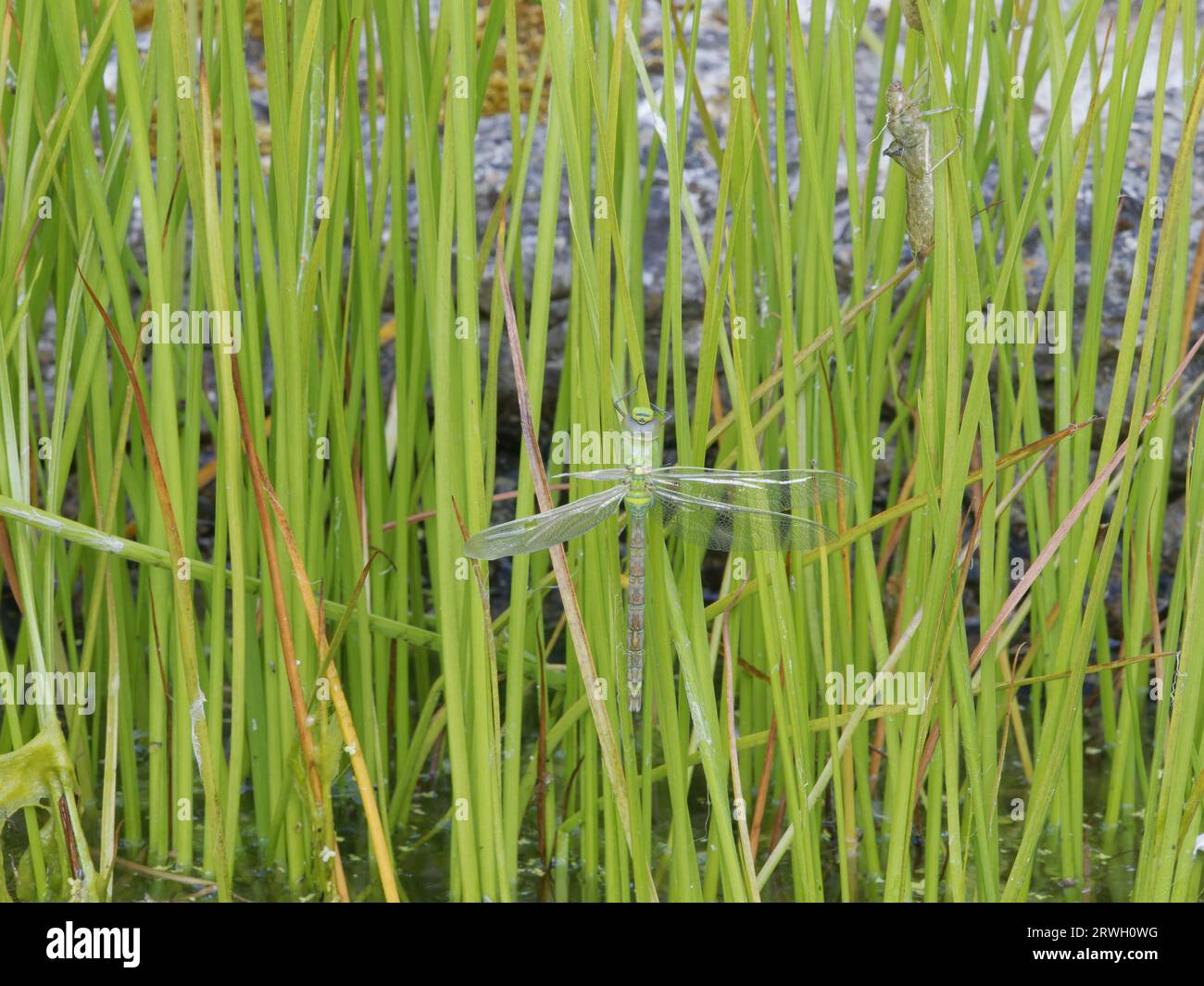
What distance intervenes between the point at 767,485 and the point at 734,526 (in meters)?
0.05

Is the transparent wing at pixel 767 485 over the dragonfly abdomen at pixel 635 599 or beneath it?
over

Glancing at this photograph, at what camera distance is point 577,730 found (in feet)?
4.24

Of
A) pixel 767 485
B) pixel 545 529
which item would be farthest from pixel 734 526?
pixel 545 529

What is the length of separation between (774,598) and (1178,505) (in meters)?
1.31

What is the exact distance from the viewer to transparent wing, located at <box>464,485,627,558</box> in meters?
0.92

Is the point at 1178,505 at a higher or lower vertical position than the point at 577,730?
higher

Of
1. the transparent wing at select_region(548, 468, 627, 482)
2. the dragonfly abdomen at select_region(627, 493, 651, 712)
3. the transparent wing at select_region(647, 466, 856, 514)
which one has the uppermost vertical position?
the transparent wing at select_region(548, 468, 627, 482)

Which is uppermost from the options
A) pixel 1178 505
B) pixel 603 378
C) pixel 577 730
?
pixel 603 378

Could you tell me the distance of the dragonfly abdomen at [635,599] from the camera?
37.9 inches

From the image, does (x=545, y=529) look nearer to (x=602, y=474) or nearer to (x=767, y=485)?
(x=602, y=474)

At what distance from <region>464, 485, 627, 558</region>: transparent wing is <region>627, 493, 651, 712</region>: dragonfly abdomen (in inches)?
0.8
